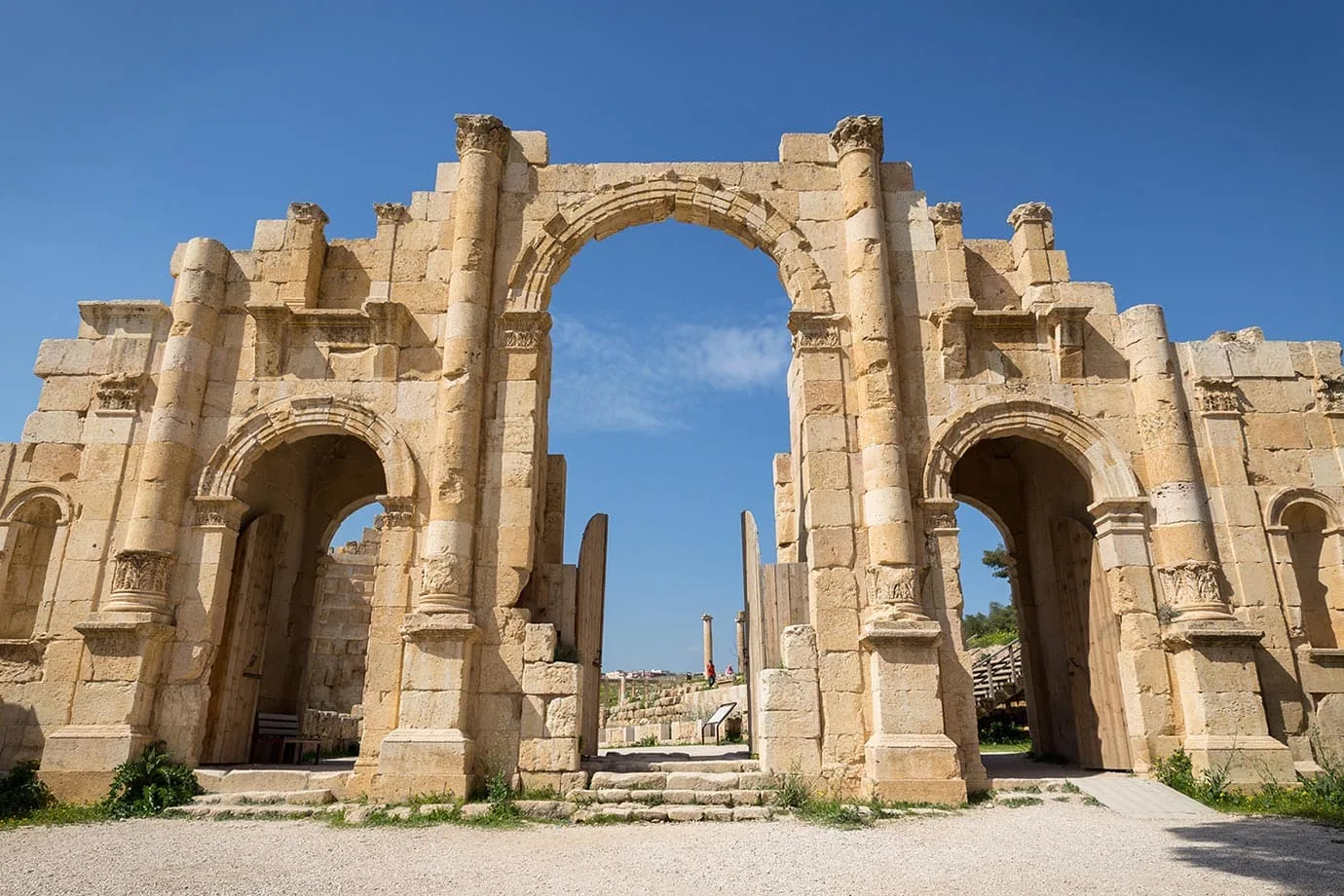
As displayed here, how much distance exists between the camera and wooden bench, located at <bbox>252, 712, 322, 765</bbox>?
36.4ft


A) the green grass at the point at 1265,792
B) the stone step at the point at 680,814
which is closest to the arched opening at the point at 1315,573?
the green grass at the point at 1265,792

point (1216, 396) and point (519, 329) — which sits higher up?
point (519, 329)

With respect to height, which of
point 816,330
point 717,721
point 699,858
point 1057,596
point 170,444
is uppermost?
point 816,330

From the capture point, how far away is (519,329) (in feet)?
32.7

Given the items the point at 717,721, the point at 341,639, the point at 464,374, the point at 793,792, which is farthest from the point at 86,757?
the point at 717,721

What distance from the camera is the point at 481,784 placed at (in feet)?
27.6

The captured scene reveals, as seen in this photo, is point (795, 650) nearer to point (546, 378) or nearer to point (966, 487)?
point (546, 378)

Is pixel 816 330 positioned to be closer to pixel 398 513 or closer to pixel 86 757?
pixel 398 513

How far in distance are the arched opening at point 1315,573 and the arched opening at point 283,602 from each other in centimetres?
1117

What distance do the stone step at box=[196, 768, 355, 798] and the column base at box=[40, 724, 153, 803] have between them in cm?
74

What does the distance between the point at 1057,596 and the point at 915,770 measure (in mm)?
4195

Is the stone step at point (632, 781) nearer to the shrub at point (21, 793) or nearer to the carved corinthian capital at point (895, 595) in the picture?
the carved corinthian capital at point (895, 595)

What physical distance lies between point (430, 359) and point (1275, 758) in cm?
963

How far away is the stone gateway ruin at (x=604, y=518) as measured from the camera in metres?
8.56
